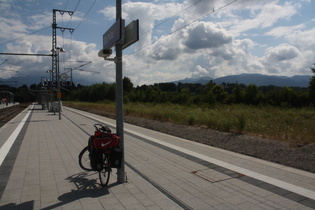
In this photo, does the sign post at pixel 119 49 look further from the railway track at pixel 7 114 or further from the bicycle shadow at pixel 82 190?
the railway track at pixel 7 114

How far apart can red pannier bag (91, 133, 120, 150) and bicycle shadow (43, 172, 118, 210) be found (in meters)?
0.76

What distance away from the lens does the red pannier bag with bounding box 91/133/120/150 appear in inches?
185

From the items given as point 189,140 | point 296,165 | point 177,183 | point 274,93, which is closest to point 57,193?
point 177,183

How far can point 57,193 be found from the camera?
15.0 ft

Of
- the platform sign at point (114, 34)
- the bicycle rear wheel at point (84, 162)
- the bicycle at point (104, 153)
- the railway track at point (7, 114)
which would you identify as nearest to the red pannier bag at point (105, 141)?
the bicycle at point (104, 153)

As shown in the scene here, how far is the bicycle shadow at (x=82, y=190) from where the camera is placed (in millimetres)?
4308

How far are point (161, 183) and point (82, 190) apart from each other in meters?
1.44

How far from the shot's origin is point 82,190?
4.74 m

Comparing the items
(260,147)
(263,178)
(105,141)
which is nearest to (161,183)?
(105,141)

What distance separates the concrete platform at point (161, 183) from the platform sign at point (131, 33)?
8.49ft

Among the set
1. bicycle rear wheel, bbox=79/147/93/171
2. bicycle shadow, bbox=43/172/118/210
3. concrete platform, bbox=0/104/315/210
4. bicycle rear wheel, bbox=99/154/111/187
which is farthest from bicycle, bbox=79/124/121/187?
bicycle rear wheel, bbox=79/147/93/171

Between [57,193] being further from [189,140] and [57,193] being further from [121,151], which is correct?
[189,140]

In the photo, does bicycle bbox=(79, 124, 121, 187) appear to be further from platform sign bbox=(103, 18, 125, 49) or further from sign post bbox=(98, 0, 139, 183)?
platform sign bbox=(103, 18, 125, 49)

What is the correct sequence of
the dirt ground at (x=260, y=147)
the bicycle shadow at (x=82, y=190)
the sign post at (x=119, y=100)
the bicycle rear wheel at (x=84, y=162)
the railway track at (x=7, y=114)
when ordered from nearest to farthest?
the bicycle shadow at (x=82, y=190)
the sign post at (x=119, y=100)
the bicycle rear wheel at (x=84, y=162)
the dirt ground at (x=260, y=147)
the railway track at (x=7, y=114)
